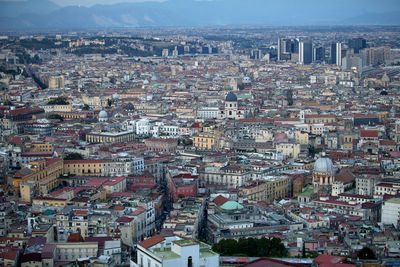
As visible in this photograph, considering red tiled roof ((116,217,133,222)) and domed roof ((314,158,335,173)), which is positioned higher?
domed roof ((314,158,335,173))

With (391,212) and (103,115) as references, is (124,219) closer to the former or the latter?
(391,212)

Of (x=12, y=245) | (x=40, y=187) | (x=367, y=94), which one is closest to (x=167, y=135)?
(x=40, y=187)

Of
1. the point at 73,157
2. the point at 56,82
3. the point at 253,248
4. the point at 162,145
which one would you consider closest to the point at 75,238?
the point at 253,248

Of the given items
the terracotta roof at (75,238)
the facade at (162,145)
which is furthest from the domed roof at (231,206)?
the facade at (162,145)

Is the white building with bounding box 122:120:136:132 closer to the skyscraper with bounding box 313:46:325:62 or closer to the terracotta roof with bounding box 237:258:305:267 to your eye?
the terracotta roof with bounding box 237:258:305:267

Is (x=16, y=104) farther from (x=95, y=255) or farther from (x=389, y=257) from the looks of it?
(x=389, y=257)

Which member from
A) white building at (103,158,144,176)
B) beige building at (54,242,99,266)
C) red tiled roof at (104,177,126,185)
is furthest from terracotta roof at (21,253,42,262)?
white building at (103,158,144,176)
